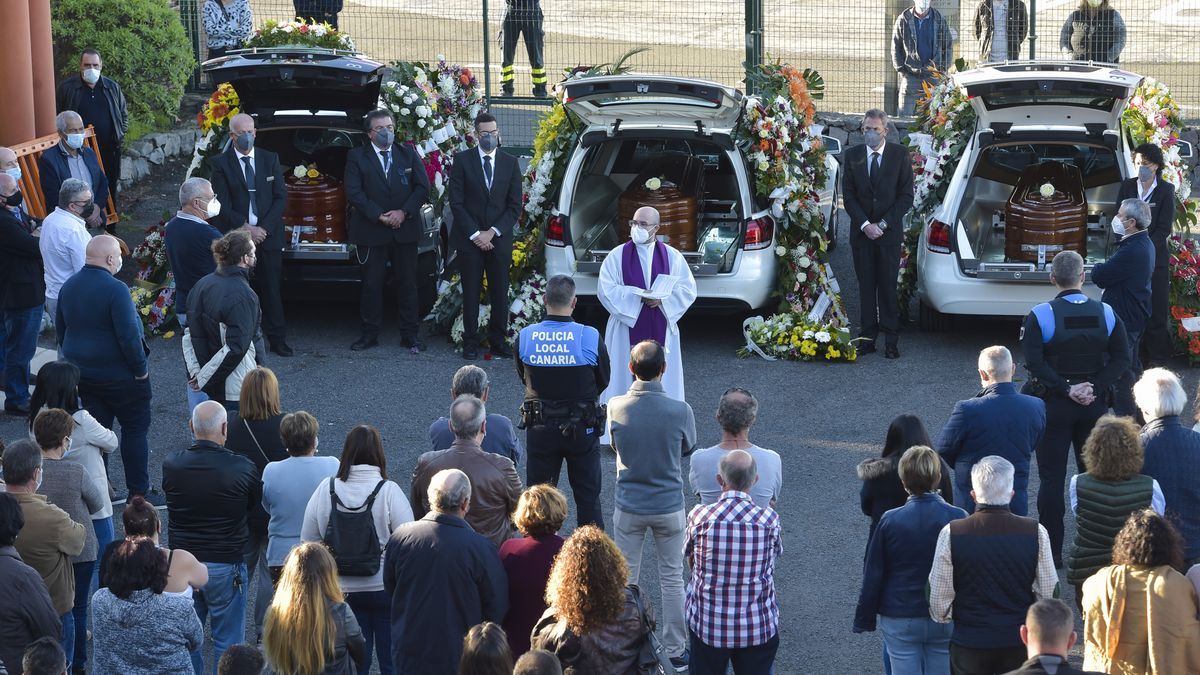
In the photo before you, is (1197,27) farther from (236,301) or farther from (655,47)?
(236,301)

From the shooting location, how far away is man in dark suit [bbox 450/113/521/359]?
12375 millimetres

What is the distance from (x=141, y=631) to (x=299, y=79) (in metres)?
7.58

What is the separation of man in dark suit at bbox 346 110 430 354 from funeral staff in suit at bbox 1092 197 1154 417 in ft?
17.7

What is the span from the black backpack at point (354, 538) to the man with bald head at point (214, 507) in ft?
2.04

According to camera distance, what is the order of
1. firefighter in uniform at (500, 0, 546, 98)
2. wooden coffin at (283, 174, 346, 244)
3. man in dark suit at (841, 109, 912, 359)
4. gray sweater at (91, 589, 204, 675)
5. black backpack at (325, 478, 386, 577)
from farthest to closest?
firefighter in uniform at (500, 0, 546, 98) < wooden coffin at (283, 174, 346, 244) < man in dark suit at (841, 109, 912, 359) < black backpack at (325, 478, 386, 577) < gray sweater at (91, 589, 204, 675)

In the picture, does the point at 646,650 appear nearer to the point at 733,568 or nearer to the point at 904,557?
the point at 733,568

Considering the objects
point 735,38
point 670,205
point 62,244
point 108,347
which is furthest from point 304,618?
point 735,38

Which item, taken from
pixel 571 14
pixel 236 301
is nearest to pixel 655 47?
pixel 571 14

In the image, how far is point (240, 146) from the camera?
40.6ft

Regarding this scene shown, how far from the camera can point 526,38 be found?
18656mm

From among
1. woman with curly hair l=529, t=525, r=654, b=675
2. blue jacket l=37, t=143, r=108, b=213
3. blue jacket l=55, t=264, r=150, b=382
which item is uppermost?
blue jacket l=37, t=143, r=108, b=213

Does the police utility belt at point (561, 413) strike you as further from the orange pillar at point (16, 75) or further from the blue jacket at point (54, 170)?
the orange pillar at point (16, 75)

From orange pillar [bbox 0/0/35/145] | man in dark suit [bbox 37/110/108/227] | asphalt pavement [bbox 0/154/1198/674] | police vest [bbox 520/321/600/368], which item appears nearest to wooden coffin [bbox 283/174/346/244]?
asphalt pavement [bbox 0/154/1198/674]

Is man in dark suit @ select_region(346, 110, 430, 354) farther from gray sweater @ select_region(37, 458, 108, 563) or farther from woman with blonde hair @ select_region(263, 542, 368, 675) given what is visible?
woman with blonde hair @ select_region(263, 542, 368, 675)
